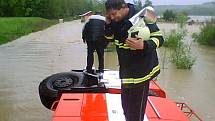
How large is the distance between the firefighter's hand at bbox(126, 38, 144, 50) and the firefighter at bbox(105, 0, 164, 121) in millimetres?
110

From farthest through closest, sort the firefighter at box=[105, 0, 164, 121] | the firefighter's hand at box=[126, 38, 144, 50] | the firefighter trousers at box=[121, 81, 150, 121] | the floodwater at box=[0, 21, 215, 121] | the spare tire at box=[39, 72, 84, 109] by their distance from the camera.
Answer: the floodwater at box=[0, 21, 215, 121], the spare tire at box=[39, 72, 84, 109], the firefighter trousers at box=[121, 81, 150, 121], the firefighter at box=[105, 0, 164, 121], the firefighter's hand at box=[126, 38, 144, 50]

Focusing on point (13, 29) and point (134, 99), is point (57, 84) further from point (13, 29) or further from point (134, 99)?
point (13, 29)

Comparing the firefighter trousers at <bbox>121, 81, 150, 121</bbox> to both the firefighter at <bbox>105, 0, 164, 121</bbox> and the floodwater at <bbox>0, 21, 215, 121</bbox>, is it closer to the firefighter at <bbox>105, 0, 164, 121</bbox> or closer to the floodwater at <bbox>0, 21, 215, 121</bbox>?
the firefighter at <bbox>105, 0, 164, 121</bbox>

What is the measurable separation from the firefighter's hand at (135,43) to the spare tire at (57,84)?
10.2 ft

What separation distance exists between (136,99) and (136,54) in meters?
0.40

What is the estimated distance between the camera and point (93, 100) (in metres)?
5.36

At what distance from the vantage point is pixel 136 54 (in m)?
3.79

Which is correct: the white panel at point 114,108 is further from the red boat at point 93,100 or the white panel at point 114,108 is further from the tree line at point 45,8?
the tree line at point 45,8

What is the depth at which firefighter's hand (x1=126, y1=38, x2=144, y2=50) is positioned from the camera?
3.58 metres

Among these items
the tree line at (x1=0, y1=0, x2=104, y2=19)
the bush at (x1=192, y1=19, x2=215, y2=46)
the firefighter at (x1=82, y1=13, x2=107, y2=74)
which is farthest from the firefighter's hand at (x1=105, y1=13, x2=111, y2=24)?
the tree line at (x1=0, y1=0, x2=104, y2=19)

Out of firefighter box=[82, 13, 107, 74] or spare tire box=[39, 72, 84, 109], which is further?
firefighter box=[82, 13, 107, 74]

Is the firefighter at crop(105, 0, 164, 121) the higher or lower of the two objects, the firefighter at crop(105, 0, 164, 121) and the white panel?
the higher

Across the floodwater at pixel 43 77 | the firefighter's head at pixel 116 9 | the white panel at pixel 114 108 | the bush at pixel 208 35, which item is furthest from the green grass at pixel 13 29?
the firefighter's head at pixel 116 9

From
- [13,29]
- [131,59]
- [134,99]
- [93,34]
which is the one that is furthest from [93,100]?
[13,29]
